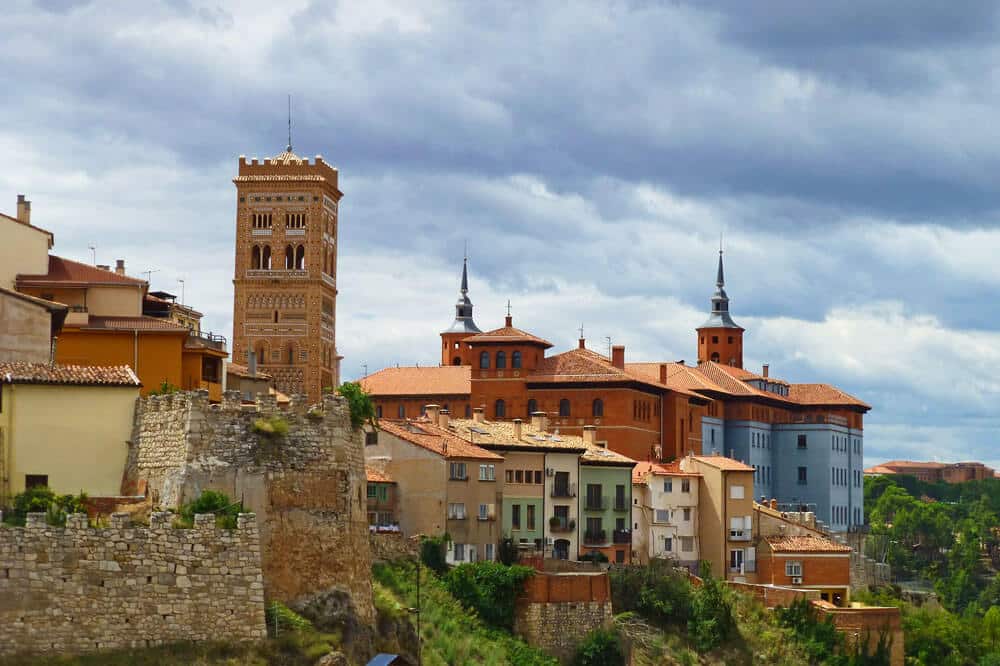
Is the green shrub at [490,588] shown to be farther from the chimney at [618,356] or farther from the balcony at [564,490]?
the chimney at [618,356]

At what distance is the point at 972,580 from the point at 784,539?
5983 cm

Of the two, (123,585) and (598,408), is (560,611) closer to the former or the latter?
(123,585)

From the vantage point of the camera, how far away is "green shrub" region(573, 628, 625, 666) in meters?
68.8

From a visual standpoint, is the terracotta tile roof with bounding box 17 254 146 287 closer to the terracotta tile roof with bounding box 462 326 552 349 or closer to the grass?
the grass

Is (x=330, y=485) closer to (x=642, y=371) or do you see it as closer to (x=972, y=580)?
(x=642, y=371)

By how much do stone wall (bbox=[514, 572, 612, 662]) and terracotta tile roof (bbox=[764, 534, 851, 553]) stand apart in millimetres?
25929

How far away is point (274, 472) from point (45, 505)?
5451 mm

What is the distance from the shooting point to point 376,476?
241 ft

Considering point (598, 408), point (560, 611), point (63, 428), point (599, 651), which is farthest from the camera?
point (598, 408)

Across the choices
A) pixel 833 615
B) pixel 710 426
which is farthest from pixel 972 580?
pixel 833 615

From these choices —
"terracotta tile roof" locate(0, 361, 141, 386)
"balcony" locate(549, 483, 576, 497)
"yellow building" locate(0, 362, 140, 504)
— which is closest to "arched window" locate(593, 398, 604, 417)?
"balcony" locate(549, 483, 576, 497)

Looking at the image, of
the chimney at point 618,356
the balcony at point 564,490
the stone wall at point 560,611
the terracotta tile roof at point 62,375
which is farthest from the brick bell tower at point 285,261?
the terracotta tile roof at point 62,375

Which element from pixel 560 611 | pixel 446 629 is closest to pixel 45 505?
pixel 446 629

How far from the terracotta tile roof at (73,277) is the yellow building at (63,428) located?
45.8 feet
